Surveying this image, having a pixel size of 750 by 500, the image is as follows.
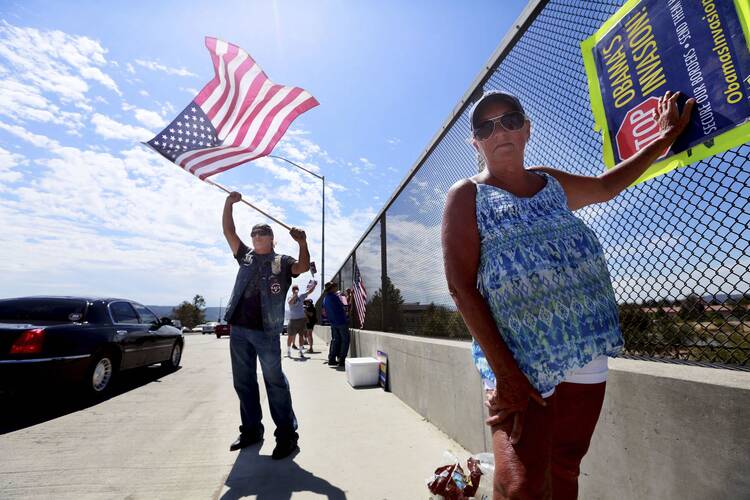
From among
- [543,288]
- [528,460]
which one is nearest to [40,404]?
[528,460]

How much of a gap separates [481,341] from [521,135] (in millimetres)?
783

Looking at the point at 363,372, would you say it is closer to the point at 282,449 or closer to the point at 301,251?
the point at 282,449

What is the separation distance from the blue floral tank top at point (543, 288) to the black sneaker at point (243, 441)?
9.39 feet

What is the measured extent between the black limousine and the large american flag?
10.0 feet

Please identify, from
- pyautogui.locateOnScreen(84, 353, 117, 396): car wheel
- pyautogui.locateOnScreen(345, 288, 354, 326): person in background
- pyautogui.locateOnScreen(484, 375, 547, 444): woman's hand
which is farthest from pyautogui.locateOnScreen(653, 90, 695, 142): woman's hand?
pyautogui.locateOnScreen(345, 288, 354, 326): person in background

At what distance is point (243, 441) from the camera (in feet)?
11.0

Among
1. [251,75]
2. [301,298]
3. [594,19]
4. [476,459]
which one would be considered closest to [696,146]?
[594,19]

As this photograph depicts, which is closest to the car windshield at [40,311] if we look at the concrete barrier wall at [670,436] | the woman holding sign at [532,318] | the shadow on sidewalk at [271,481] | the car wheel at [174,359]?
the car wheel at [174,359]

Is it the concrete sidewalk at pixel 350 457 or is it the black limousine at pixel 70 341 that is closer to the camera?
the concrete sidewalk at pixel 350 457

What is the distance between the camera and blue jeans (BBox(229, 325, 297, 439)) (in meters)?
3.22

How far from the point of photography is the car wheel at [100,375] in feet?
16.4

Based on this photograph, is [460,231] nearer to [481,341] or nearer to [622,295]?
[481,341]

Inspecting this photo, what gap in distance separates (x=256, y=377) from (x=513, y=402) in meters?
2.76

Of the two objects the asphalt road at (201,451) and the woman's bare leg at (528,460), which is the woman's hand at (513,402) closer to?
the woman's bare leg at (528,460)
